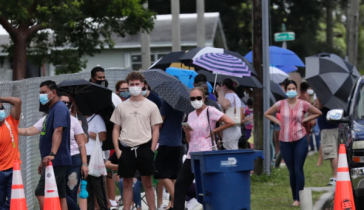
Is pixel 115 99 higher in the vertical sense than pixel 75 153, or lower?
higher

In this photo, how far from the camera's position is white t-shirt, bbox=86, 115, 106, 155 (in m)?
9.60

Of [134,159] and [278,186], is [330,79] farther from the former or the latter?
[134,159]

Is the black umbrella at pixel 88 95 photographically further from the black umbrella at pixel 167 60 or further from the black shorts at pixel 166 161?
the black umbrella at pixel 167 60

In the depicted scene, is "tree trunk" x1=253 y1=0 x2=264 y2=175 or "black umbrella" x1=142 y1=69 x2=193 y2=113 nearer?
"black umbrella" x1=142 y1=69 x2=193 y2=113

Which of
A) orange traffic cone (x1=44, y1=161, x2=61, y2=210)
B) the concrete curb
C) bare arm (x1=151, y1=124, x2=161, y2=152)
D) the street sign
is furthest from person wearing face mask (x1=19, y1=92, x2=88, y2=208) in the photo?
the street sign

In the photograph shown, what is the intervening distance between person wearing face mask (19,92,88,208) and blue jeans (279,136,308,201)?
11.3ft

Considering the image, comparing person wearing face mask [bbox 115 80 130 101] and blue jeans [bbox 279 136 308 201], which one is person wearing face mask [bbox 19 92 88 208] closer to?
person wearing face mask [bbox 115 80 130 101]

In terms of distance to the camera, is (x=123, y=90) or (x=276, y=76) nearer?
(x=123, y=90)

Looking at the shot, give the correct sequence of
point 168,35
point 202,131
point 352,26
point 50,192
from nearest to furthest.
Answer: point 50,192 < point 202,131 < point 352,26 < point 168,35

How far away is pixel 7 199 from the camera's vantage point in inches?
323

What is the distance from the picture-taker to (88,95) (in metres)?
9.38

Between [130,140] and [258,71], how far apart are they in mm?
5618

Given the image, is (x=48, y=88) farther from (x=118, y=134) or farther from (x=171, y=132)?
(x=171, y=132)

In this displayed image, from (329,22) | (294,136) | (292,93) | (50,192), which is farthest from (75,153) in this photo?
(329,22)
